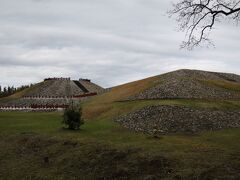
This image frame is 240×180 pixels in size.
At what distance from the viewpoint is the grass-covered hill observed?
25469 millimetres

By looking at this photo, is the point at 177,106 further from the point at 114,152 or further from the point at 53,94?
the point at 53,94

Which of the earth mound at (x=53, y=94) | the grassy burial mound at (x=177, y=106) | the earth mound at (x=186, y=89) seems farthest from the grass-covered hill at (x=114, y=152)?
the earth mound at (x=53, y=94)

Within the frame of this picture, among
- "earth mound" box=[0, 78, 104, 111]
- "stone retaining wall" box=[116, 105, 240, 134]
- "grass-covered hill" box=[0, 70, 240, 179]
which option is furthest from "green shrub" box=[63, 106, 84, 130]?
"earth mound" box=[0, 78, 104, 111]

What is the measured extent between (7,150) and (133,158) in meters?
13.1

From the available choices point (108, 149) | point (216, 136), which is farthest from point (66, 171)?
point (216, 136)

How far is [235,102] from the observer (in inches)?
2192

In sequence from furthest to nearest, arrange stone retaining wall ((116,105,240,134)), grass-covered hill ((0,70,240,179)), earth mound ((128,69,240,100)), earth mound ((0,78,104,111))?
earth mound ((0,78,104,111)) < earth mound ((128,69,240,100)) < stone retaining wall ((116,105,240,134)) < grass-covered hill ((0,70,240,179))

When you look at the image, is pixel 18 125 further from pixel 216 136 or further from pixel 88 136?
pixel 216 136

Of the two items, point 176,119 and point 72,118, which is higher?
point 72,118

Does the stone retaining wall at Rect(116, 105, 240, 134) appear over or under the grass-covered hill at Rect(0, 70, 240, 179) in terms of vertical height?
over

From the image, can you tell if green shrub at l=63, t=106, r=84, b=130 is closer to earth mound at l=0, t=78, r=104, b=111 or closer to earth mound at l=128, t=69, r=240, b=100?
earth mound at l=128, t=69, r=240, b=100

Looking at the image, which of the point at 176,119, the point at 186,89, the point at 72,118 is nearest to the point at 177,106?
the point at 176,119

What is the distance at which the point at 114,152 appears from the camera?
30.3 metres

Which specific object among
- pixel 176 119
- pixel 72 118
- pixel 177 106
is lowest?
pixel 176 119
